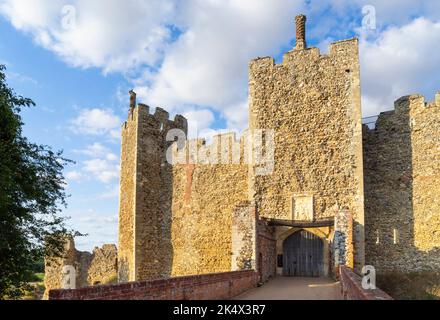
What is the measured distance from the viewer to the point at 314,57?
19.8 meters

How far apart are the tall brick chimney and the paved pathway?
10480mm

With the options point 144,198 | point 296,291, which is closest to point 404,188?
point 296,291

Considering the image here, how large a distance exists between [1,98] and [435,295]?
16314 mm

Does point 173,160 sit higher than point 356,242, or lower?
higher

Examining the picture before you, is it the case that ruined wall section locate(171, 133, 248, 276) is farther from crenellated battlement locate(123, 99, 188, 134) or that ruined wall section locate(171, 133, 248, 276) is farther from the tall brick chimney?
the tall brick chimney

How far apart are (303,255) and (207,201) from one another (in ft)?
18.4

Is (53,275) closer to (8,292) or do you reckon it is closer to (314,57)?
(8,292)

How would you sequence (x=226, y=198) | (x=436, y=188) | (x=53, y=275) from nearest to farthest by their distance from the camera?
(x=436, y=188), (x=226, y=198), (x=53, y=275)

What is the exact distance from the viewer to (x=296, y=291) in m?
14.0

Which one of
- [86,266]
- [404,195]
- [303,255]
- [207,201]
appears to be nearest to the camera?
[404,195]

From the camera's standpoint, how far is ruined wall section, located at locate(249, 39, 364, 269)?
60.4ft

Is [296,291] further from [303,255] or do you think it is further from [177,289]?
[303,255]
